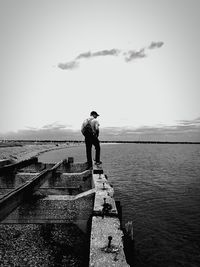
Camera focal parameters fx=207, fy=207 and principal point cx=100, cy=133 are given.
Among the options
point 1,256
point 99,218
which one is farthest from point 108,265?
point 1,256

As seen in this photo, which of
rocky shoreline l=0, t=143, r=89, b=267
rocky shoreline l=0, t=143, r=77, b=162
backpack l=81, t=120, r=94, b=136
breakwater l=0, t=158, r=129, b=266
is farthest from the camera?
rocky shoreline l=0, t=143, r=77, b=162

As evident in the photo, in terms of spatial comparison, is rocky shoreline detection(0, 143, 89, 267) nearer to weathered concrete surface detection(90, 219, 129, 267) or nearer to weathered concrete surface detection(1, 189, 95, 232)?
weathered concrete surface detection(1, 189, 95, 232)

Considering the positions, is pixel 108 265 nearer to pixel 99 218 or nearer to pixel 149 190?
pixel 99 218

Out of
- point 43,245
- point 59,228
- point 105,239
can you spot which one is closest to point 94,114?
point 59,228

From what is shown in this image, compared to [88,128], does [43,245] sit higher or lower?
lower

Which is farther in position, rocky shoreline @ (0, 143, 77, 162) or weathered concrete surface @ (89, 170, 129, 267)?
rocky shoreline @ (0, 143, 77, 162)

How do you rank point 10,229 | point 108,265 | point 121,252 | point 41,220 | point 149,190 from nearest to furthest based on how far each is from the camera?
point 108,265 < point 121,252 < point 10,229 < point 41,220 < point 149,190

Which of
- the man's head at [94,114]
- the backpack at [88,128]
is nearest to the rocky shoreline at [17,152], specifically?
the backpack at [88,128]

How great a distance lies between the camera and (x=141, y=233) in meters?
7.44

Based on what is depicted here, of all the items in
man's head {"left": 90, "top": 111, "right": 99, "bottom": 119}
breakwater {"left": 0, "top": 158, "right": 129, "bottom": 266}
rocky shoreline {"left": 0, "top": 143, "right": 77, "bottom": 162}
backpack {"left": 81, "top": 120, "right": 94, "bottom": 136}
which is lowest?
rocky shoreline {"left": 0, "top": 143, "right": 77, "bottom": 162}

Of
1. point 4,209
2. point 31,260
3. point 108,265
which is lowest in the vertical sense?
point 31,260

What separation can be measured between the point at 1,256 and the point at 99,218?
1706 millimetres

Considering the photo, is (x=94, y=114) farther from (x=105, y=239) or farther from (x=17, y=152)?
(x=17, y=152)

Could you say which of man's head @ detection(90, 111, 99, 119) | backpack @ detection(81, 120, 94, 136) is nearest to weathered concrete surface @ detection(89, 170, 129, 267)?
backpack @ detection(81, 120, 94, 136)
